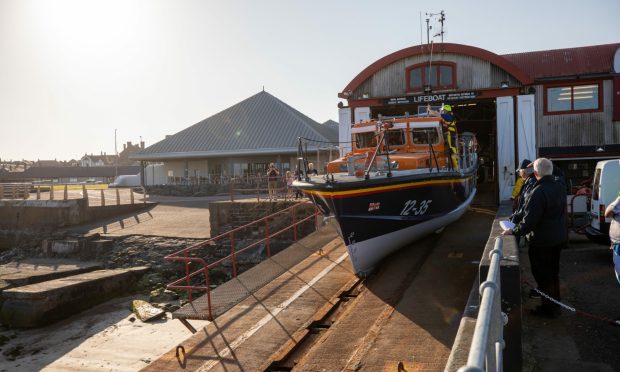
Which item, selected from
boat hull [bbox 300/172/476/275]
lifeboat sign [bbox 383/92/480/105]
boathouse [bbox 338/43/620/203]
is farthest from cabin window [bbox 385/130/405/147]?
lifeboat sign [bbox 383/92/480/105]

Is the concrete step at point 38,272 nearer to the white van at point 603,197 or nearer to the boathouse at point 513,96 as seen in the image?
the boathouse at point 513,96

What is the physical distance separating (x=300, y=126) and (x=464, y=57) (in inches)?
735

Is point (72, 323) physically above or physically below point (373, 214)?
below

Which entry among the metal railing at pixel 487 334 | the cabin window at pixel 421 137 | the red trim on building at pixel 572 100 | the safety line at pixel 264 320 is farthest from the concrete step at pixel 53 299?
the red trim on building at pixel 572 100

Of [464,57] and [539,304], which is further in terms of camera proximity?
[464,57]

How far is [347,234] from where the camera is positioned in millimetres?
9031

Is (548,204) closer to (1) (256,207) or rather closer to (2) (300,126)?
(1) (256,207)

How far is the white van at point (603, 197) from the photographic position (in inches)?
389

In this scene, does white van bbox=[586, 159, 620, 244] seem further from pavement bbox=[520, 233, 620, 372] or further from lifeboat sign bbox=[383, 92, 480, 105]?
lifeboat sign bbox=[383, 92, 480, 105]

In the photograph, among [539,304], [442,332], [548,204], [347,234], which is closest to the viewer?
[548,204]

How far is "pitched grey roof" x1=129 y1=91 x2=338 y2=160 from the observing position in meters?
33.4

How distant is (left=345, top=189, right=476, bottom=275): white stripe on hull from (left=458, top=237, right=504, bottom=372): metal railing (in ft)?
16.2

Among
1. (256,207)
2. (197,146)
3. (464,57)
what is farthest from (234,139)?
(464,57)

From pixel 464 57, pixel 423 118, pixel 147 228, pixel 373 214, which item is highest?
pixel 464 57
